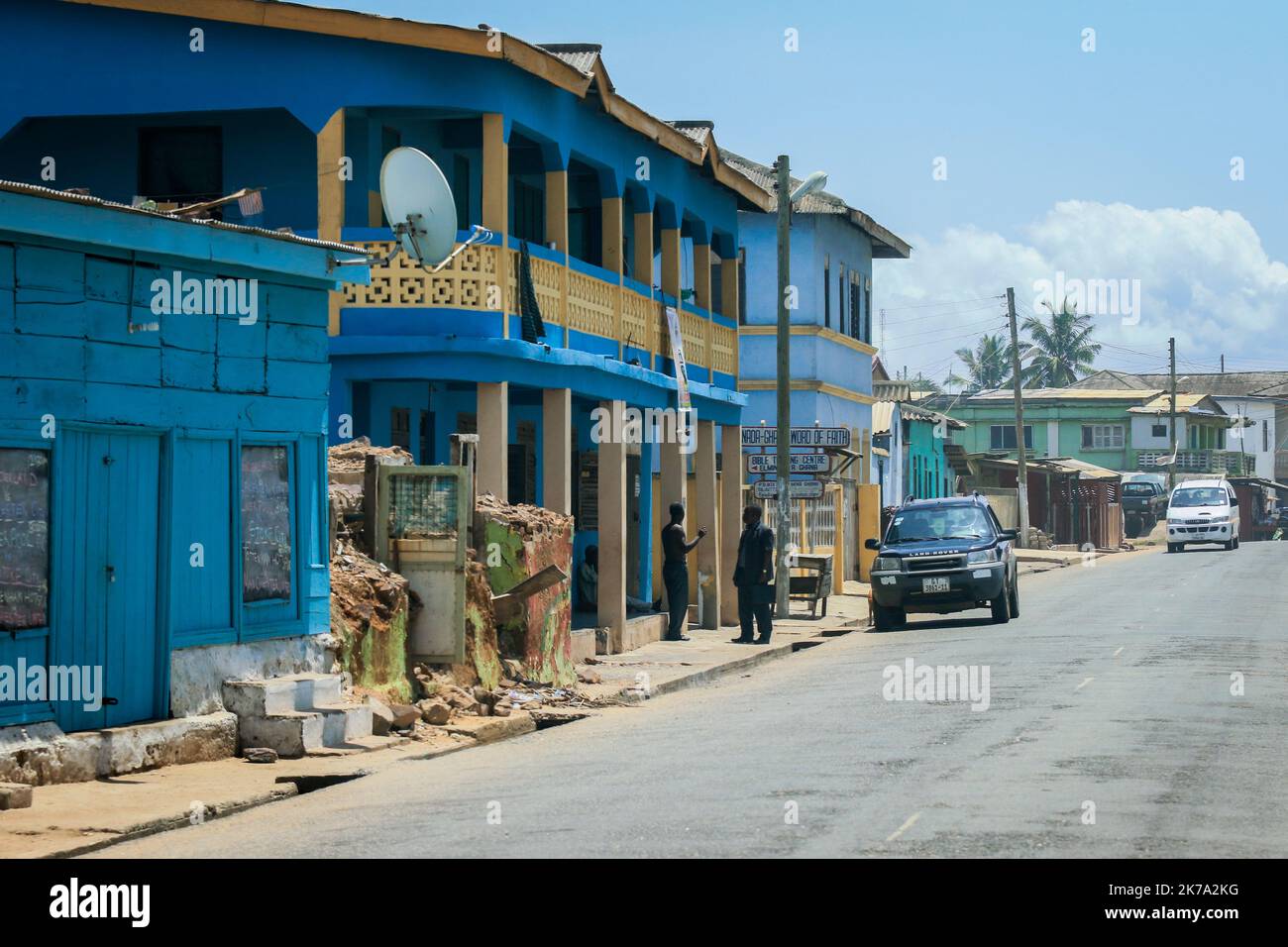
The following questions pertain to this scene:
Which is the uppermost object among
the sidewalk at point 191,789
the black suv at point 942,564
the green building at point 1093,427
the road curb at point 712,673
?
the green building at point 1093,427

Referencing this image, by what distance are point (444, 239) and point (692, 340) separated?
11528 millimetres

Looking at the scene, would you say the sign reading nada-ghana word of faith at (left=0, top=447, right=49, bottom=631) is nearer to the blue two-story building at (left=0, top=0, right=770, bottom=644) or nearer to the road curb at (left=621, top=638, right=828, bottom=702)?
the road curb at (left=621, top=638, right=828, bottom=702)

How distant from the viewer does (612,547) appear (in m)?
24.8

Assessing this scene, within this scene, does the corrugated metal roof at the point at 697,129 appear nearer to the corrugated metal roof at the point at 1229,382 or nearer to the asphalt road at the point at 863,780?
the asphalt road at the point at 863,780

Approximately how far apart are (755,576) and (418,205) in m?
10.1

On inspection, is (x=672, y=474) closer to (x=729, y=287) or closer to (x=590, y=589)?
(x=590, y=589)

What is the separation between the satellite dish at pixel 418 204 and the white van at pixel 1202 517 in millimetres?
47932

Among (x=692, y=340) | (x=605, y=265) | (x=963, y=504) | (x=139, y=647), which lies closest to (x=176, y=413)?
(x=139, y=647)

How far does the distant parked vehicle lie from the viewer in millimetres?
84000

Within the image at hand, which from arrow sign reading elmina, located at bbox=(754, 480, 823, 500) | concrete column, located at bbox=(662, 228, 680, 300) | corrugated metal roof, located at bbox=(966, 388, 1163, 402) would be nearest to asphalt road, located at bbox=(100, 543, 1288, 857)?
concrete column, located at bbox=(662, 228, 680, 300)

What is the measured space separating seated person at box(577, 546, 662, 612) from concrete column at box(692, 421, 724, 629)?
1.62 m

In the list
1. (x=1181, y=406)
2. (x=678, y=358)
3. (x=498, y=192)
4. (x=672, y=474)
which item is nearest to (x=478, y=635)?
(x=498, y=192)

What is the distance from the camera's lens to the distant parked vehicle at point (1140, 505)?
84.0 m

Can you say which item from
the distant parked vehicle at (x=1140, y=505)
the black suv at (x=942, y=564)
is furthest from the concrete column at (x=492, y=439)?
the distant parked vehicle at (x=1140, y=505)
